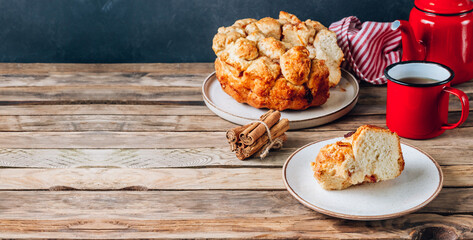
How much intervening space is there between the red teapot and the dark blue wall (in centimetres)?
34

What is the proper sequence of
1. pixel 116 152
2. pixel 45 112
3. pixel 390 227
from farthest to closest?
pixel 45 112, pixel 116 152, pixel 390 227

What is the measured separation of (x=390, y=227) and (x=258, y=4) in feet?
3.63

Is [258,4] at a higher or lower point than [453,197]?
higher

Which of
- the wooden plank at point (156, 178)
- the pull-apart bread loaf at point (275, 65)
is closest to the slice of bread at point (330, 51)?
the pull-apart bread loaf at point (275, 65)

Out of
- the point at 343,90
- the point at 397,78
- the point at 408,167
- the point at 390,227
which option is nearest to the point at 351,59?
the point at 343,90

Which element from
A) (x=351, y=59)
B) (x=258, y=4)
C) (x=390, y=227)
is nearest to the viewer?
(x=390, y=227)

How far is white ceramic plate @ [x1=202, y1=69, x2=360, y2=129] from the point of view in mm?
1485

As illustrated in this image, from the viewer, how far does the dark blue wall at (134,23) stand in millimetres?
1939

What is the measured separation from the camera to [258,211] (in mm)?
1134

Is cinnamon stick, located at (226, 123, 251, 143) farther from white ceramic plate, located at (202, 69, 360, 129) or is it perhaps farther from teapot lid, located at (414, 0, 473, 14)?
teapot lid, located at (414, 0, 473, 14)

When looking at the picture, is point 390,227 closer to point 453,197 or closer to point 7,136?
point 453,197

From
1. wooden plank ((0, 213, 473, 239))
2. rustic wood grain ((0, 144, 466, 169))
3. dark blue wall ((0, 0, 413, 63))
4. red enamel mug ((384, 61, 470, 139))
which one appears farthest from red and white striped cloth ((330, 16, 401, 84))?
wooden plank ((0, 213, 473, 239))

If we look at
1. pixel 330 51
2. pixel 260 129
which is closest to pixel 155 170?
pixel 260 129

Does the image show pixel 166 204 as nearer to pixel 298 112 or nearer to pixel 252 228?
pixel 252 228
